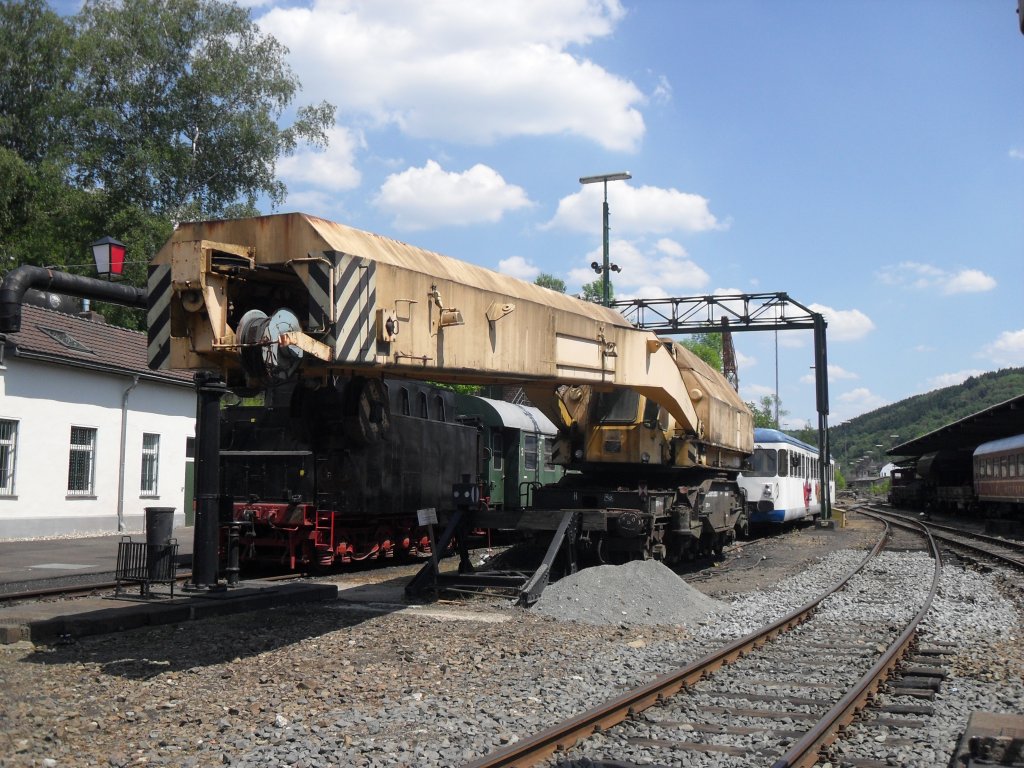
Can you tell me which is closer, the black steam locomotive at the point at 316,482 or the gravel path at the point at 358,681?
the gravel path at the point at 358,681

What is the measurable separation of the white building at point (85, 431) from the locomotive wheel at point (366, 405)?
469 inches

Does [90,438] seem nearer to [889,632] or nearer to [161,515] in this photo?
[161,515]

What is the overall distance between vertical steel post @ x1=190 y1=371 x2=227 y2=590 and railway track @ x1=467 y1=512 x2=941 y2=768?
535 centimetres

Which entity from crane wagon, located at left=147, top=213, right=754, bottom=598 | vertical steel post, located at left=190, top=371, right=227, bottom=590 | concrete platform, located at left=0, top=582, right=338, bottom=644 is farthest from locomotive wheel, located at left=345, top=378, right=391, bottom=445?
concrete platform, located at left=0, top=582, right=338, bottom=644

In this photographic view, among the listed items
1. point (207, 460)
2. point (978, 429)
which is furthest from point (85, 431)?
point (978, 429)

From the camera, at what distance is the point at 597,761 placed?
513cm

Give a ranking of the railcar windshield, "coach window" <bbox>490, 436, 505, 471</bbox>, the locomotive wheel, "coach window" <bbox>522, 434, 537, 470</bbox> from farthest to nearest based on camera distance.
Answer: the railcar windshield < "coach window" <bbox>522, 434, 537, 470</bbox> < "coach window" <bbox>490, 436, 505, 471</bbox> < the locomotive wheel

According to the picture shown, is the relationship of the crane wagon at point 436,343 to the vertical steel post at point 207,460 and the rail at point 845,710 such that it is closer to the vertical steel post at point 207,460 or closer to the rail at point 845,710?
the vertical steel post at point 207,460

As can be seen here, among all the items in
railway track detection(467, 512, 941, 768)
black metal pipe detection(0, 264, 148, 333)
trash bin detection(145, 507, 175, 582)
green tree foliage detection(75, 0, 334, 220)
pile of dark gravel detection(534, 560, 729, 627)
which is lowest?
railway track detection(467, 512, 941, 768)

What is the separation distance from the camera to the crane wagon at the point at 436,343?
7.19m

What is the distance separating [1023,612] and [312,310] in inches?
365

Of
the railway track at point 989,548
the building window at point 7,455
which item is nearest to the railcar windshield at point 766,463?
the railway track at point 989,548

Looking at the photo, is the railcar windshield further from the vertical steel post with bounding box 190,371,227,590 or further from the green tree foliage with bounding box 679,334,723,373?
the green tree foliage with bounding box 679,334,723,373

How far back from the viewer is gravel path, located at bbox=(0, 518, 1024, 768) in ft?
17.5
